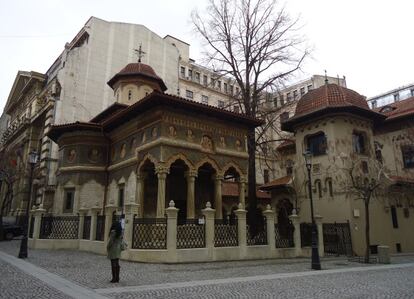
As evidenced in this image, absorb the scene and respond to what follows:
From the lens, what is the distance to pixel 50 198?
26.5 metres

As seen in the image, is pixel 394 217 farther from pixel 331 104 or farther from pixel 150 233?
pixel 150 233

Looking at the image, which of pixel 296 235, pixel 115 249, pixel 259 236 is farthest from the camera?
pixel 296 235

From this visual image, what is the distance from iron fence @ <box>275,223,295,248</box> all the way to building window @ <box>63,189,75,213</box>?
45.5 ft

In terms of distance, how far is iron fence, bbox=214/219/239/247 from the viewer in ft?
47.5

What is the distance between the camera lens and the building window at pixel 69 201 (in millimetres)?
22391

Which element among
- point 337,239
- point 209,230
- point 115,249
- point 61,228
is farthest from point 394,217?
point 61,228

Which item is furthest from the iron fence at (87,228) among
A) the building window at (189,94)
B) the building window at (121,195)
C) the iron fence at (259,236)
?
the building window at (189,94)

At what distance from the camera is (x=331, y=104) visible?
21625 mm

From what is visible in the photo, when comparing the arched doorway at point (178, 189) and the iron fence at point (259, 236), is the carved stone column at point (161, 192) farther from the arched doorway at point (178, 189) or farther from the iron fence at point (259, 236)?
the iron fence at point (259, 236)

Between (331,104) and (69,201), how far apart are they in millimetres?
18639

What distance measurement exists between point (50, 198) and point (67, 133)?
253 inches

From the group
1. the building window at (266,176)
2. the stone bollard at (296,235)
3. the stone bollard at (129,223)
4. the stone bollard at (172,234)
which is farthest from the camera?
the building window at (266,176)

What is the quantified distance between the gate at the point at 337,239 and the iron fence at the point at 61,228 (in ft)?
47.3

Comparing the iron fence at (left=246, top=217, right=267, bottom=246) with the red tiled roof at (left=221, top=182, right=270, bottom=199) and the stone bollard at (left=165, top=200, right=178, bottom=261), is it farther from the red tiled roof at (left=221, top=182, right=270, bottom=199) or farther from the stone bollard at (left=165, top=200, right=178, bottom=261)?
the red tiled roof at (left=221, top=182, right=270, bottom=199)
